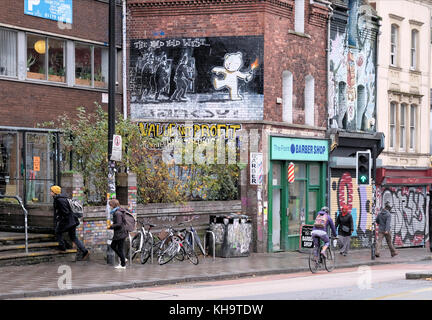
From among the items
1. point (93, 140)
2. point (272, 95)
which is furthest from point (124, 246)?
point (272, 95)

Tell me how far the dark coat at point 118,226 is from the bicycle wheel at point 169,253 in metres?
1.90

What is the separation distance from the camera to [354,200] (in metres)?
33.2

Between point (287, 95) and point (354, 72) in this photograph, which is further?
point (354, 72)

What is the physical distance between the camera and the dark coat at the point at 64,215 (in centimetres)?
2086

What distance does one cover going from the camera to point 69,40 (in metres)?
26.9

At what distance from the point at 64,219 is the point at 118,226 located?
154 centimetres

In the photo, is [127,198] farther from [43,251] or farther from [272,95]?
[272,95]

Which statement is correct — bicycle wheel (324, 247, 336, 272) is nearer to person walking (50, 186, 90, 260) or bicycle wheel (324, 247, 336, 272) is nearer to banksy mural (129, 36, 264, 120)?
person walking (50, 186, 90, 260)

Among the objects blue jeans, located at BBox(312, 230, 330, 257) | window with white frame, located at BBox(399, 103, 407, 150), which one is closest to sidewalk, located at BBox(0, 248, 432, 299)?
blue jeans, located at BBox(312, 230, 330, 257)

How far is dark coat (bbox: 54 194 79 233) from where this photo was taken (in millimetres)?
20859

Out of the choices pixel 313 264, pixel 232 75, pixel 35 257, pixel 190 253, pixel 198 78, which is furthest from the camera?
pixel 198 78

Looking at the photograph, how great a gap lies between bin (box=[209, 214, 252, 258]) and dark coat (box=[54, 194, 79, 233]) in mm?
5437

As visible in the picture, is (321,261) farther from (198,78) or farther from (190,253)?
(198,78)

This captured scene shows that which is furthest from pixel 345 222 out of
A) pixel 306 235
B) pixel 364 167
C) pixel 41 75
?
pixel 41 75
